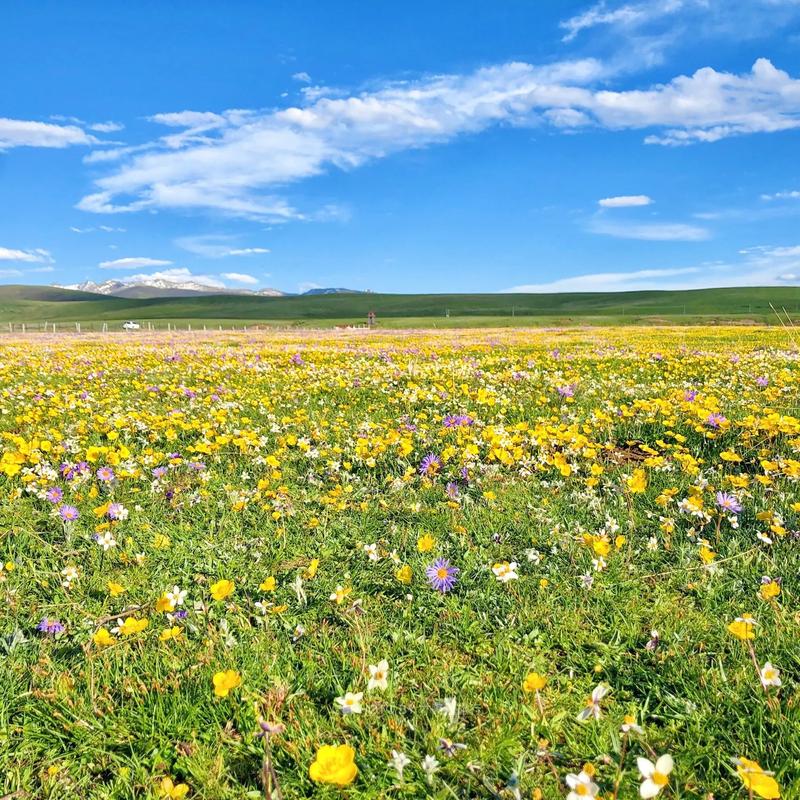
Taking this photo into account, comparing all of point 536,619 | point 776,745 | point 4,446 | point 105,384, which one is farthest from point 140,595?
point 105,384

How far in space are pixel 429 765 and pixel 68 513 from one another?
4101 mm

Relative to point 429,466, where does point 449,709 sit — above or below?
below

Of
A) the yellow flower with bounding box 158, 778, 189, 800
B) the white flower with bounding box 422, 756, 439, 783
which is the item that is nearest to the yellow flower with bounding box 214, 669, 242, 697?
the yellow flower with bounding box 158, 778, 189, 800

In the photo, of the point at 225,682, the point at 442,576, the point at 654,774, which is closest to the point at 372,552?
the point at 442,576

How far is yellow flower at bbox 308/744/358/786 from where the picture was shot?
6.46 feet

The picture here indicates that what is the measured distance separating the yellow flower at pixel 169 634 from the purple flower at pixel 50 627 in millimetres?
646

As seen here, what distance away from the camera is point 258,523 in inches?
199

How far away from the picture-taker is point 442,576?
3.80m

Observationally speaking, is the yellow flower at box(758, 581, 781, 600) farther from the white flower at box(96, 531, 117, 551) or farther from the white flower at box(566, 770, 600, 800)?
the white flower at box(96, 531, 117, 551)

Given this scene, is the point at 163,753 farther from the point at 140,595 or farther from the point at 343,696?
the point at 140,595

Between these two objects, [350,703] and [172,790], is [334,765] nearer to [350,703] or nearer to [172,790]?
[350,703]

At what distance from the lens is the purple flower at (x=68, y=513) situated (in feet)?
16.2

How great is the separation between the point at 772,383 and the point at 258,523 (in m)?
9.98

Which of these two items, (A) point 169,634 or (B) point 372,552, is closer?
(A) point 169,634
